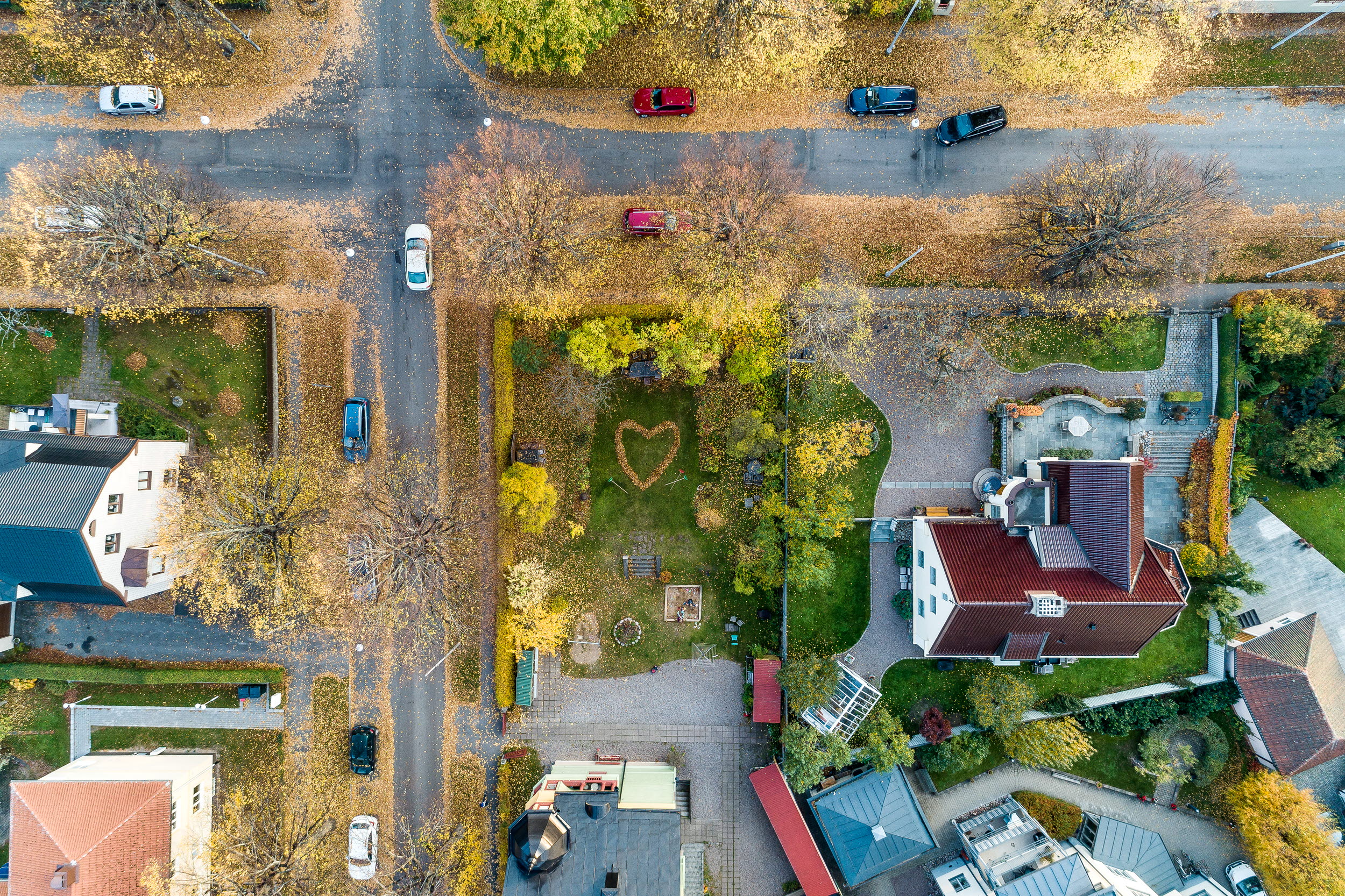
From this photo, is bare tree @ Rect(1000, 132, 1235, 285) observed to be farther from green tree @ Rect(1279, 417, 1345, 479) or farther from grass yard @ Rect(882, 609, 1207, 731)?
grass yard @ Rect(882, 609, 1207, 731)

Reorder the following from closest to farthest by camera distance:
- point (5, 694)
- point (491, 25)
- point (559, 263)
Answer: point (491, 25) < point (559, 263) < point (5, 694)

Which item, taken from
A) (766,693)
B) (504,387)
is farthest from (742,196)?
(766,693)

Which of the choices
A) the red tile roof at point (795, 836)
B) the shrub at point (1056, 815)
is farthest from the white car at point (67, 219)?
the shrub at point (1056, 815)

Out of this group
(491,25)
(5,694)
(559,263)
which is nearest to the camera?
(491,25)

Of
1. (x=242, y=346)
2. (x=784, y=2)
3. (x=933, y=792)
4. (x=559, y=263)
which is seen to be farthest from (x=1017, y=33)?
(x=242, y=346)

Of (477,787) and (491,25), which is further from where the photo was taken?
(477,787)

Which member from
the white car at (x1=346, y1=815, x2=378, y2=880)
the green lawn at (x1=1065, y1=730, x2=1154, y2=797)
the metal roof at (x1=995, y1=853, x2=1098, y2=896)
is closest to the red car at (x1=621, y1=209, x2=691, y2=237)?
the white car at (x1=346, y1=815, x2=378, y2=880)

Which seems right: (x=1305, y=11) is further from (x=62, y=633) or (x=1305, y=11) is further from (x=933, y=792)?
(x=62, y=633)

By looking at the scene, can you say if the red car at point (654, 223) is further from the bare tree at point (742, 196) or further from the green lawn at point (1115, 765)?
the green lawn at point (1115, 765)
